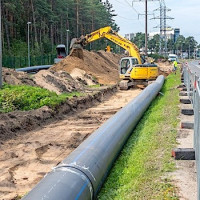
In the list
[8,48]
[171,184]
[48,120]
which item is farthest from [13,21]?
[171,184]

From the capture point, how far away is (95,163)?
5586 millimetres

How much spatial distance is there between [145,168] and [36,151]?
3376 millimetres

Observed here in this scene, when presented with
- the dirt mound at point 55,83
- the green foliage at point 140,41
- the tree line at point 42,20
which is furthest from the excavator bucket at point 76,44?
the green foliage at point 140,41

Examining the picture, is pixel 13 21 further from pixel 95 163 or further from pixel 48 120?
pixel 95 163

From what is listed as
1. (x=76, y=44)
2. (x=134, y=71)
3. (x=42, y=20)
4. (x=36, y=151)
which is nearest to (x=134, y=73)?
(x=134, y=71)

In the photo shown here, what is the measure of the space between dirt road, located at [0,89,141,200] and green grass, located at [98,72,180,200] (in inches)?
58.9

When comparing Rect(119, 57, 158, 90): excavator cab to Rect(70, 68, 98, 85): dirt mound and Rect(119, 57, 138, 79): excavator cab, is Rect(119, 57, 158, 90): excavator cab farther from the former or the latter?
Rect(70, 68, 98, 85): dirt mound

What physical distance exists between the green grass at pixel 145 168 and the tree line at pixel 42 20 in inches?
1763

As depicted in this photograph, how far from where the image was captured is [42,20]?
67438mm

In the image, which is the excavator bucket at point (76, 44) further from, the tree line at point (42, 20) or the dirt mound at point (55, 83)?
the tree line at point (42, 20)

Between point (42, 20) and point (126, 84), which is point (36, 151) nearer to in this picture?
point (126, 84)

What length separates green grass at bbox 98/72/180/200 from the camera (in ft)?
17.8

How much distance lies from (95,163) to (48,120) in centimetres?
768

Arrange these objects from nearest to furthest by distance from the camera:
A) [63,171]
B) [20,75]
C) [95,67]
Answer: [63,171] → [20,75] → [95,67]
